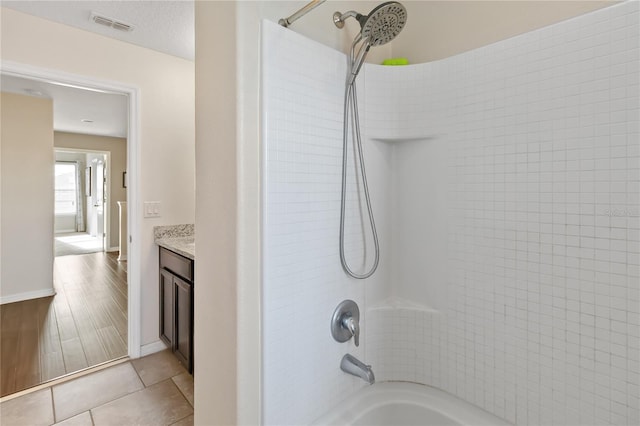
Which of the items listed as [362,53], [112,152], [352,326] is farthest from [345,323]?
[112,152]

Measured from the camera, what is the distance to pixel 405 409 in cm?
143

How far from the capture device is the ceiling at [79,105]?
3.38m

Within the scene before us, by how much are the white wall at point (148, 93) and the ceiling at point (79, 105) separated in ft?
1.15

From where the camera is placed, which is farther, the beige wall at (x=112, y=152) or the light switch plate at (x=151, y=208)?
the beige wall at (x=112, y=152)

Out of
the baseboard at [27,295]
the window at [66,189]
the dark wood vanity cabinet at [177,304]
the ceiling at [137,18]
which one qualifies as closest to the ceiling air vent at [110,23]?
the ceiling at [137,18]

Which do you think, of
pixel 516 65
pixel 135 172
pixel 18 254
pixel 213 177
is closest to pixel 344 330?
pixel 213 177

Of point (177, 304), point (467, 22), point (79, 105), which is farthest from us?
point (79, 105)

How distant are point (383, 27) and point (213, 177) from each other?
0.84m

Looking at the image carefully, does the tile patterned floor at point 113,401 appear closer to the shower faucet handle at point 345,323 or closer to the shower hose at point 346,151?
the shower faucet handle at point 345,323

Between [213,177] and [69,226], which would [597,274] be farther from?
[69,226]

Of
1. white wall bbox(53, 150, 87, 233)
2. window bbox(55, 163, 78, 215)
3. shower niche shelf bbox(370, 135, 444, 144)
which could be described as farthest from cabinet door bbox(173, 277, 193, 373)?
window bbox(55, 163, 78, 215)

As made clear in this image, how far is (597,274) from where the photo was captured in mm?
1082

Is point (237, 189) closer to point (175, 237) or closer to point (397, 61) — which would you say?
point (397, 61)

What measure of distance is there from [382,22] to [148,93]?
2148mm
